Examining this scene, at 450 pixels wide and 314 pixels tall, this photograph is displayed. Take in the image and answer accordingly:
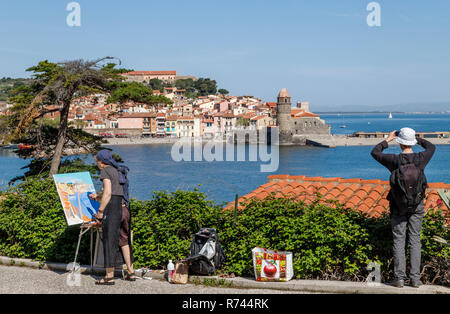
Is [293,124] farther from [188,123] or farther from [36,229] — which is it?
[36,229]

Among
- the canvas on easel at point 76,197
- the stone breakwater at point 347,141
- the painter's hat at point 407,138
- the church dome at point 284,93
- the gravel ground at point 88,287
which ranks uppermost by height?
the church dome at point 284,93

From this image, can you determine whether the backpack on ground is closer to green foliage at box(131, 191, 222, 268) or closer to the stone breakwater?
green foliage at box(131, 191, 222, 268)

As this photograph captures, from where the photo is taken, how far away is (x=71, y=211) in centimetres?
508

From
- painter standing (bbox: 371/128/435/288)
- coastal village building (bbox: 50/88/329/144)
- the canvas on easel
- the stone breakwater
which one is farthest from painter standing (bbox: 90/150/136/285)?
coastal village building (bbox: 50/88/329/144)

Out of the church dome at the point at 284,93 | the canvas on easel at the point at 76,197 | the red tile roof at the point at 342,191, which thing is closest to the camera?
the canvas on easel at the point at 76,197

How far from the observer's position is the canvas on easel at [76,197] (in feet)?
16.6

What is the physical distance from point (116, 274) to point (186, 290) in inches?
36.6

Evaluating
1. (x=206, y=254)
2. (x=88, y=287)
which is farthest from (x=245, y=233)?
(x=88, y=287)

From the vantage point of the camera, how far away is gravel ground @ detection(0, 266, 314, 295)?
457 cm

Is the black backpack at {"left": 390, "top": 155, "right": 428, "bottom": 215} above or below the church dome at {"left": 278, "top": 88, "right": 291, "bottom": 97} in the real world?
below

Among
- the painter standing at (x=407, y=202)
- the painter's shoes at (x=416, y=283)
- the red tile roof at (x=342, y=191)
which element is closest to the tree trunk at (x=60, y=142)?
the red tile roof at (x=342, y=191)

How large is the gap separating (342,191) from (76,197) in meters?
3.73

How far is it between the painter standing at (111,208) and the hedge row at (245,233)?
553 mm

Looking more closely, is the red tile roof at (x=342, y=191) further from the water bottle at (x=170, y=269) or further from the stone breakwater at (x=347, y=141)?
the stone breakwater at (x=347, y=141)
